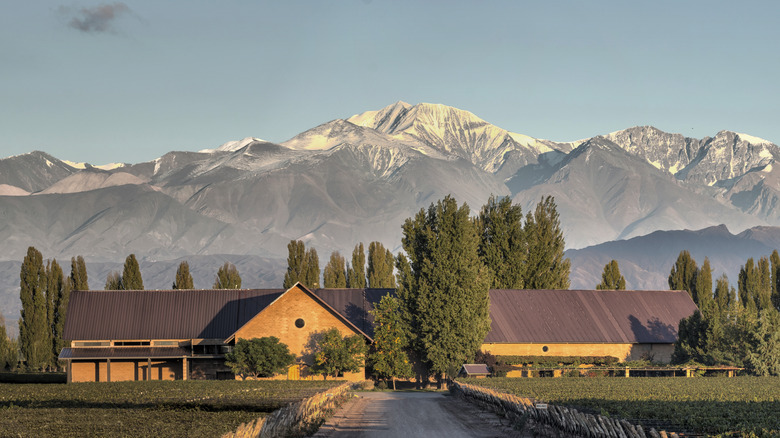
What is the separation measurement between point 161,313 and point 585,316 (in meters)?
42.6

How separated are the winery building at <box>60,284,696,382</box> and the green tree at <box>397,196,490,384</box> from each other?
5.79 metres

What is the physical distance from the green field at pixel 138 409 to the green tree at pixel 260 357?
15134 millimetres

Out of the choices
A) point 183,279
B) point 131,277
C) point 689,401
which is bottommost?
point 689,401

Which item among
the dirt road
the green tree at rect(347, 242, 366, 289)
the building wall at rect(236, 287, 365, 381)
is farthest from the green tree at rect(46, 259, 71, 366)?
the dirt road

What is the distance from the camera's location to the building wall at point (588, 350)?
95500 mm

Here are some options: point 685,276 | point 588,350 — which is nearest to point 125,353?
point 588,350

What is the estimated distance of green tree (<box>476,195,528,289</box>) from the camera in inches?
4338

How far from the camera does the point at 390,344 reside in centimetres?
8844

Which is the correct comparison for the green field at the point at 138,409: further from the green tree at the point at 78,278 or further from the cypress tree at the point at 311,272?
Result: the cypress tree at the point at 311,272

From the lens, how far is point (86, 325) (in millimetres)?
96375

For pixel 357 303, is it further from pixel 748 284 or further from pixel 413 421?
pixel 748 284

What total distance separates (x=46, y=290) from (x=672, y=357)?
67.6m

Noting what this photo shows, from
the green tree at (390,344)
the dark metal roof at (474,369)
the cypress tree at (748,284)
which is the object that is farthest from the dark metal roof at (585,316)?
the cypress tree at (748,284)

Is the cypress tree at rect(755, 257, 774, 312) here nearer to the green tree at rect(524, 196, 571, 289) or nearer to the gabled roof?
the green tree at rect(524, 196, 571, 289)
